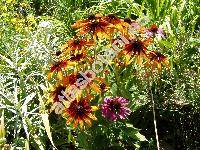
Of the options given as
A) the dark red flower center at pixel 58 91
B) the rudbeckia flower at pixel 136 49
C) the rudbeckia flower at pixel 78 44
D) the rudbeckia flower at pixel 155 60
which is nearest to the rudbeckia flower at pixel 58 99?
the dark red flower center at pixel 58 91

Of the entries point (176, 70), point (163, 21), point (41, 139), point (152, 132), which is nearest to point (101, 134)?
point (41, 139)

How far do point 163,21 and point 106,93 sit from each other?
4.22 feet

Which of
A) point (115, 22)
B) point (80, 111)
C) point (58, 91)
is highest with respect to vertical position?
point (115, 22)

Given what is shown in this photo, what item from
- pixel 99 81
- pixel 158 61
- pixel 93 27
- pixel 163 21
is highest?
pixel 163 21

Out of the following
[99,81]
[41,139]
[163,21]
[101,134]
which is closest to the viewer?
[99,81]

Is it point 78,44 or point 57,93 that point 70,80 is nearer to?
point 57,93

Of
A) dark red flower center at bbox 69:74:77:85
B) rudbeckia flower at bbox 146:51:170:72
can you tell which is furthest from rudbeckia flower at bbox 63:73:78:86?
rudbeckia flower at bbox 146:51:170:72

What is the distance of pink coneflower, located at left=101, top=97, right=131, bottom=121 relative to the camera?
1.71 metres

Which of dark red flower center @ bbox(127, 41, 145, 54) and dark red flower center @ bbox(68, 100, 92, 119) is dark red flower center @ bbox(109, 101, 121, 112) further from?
dark red flower center @ bbox(127, 41, 145, 54)

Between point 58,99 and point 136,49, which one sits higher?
point 136,49

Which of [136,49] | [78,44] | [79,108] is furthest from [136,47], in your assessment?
[79,108]

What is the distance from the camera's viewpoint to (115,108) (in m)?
1.75

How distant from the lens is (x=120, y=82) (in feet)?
6.20

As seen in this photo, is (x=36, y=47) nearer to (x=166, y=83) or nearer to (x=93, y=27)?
(x=93, y=27)
